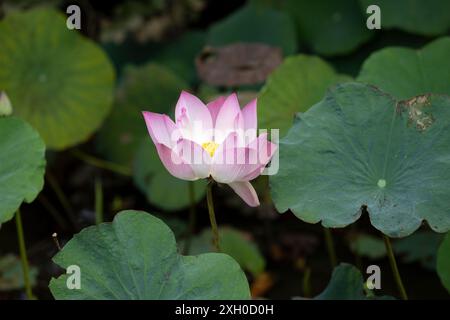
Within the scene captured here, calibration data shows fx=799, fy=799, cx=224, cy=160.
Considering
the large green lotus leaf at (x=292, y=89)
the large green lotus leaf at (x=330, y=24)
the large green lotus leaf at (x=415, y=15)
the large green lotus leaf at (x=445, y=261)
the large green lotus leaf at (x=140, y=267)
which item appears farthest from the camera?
the large green lotus leaf at (x=330, y=24)

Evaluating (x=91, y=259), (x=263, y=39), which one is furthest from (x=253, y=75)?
(x=91, y=259)

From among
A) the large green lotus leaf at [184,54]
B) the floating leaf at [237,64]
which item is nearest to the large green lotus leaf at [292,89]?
the floating leaf at [237,64]

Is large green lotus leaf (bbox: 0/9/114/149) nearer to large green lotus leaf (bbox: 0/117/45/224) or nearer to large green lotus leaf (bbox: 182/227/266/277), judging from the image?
large green lotus leaf (bbox: 182/227/266/277)

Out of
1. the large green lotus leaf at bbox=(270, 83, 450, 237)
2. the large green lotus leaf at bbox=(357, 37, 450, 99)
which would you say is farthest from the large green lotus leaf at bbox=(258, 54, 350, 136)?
the large green lotus leaf at bbox=(270, 83, 450, 237)

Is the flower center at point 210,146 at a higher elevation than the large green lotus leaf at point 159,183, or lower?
higher

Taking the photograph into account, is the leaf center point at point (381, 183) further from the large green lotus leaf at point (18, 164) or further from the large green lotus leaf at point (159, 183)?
the large green lotus leaf at point (159, 183)

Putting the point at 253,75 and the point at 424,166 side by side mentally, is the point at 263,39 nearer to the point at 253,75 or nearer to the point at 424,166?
the point at 253,75
